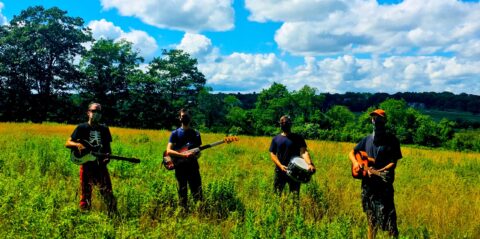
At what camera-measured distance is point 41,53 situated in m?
41.9

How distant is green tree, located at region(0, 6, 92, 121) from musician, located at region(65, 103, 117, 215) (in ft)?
131

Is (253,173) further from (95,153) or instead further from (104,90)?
(104,90)

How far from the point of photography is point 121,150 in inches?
529

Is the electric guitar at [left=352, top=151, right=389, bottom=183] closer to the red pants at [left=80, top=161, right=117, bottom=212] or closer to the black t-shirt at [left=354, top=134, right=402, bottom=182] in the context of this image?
the black t-shirt at [left=354, top=134, right=402, bottom=182]

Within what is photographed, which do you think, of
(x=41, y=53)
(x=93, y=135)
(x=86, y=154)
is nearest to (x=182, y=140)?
(x=93, y=135)

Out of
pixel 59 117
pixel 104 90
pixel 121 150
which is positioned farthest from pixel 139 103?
pixel 121 150

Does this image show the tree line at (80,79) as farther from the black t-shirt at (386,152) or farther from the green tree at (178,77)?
the black t-shirt at (386,152)

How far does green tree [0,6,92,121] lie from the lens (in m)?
41.6

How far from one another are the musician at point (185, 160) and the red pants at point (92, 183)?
1.05 metres

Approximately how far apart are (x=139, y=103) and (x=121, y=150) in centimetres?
3514

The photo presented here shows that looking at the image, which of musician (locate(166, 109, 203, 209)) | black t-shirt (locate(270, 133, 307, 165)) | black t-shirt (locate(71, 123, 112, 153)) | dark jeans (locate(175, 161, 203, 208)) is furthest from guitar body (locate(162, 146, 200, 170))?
black t-shirt (locate(270, 133, 307, 165))

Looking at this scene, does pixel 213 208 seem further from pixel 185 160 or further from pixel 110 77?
pixel 110 77

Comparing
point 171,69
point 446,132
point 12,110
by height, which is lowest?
point 446,132

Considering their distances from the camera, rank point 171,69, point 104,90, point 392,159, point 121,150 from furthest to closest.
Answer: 1. point 171,69
2. point 104,90
3. point 121,150
4. point 392,159
